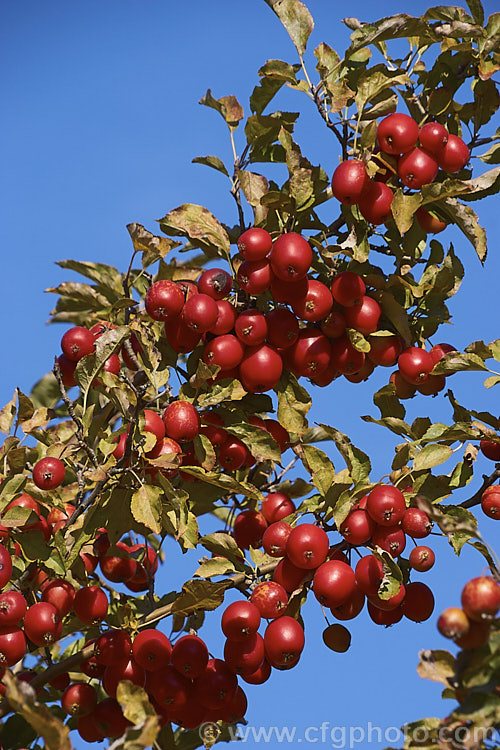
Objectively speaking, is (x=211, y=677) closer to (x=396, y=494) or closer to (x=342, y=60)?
(x=396, y=494)

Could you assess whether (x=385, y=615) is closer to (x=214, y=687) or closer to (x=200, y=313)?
(x=214, y=687)

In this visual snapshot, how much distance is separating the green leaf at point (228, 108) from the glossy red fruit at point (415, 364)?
1.33 meters

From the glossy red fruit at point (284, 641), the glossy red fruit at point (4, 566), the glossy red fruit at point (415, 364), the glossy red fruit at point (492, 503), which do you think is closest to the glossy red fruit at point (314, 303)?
the glossy red fruit at point (415, 364)

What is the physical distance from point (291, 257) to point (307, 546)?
1075 millimetres

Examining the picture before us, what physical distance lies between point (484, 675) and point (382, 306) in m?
1.90

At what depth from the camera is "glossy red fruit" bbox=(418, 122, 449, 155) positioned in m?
3.66

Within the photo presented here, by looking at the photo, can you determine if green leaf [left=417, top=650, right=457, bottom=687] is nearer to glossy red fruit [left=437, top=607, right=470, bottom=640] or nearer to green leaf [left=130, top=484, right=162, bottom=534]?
glossy red fruit [left=437, top=607, right=470, bottom=640]

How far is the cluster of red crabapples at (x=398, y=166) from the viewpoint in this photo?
11.5ft

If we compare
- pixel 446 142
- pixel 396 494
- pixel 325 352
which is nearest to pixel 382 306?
pixel 325 352

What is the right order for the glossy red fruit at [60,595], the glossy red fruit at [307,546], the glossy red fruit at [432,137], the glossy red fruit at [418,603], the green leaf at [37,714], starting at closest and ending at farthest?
the green leaf at [37,714]
the glossy red fruit at [307,546]
the glossy red fruit at [418,603]
the glossy red fruit at [60,595]
the glossy red fruit at [432,137]

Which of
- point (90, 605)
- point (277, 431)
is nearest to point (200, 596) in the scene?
point (90, 605)

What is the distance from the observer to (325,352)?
3660mm

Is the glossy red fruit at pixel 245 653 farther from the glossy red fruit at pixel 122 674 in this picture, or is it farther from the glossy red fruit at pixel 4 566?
the glossy red fruit at pixel 4 566

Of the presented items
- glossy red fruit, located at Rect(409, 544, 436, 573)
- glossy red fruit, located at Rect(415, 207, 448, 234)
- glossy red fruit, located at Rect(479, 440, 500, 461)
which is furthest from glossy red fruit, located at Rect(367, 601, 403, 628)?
glossy red fruit, located at Rect(415, 207, 448, 234)
